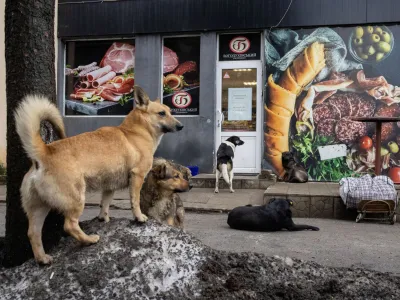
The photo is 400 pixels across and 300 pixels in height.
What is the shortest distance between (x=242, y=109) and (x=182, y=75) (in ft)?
6.18

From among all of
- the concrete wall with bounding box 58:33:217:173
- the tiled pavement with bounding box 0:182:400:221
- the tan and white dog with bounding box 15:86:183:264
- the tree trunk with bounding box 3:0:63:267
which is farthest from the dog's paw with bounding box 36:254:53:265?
the concrete wall with bounding box 58:33:217:173

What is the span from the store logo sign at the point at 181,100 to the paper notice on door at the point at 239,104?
1107 mm

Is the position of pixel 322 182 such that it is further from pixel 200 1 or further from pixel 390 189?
pixel 200 1

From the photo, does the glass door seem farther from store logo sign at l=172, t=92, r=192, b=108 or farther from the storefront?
store logo sign at l=172, t=92, r=192, b=108

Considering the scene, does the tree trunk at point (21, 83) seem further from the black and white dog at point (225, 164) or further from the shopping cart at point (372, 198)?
the black and white dog at point (225, 164)

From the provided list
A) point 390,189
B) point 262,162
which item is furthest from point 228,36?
point 390,189

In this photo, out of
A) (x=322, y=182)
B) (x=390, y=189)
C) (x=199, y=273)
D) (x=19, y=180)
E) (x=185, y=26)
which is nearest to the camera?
(x=199, y=273)

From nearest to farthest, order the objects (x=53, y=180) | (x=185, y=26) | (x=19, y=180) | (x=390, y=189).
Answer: (x=53, y=180) < (x=19, y=180) < (x=390, y=189) < (x=185, y=26)

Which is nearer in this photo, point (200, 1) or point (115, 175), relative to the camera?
point (115, 175)

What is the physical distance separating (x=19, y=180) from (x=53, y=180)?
0.63 m

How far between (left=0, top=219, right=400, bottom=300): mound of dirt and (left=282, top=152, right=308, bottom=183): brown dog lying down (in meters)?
7.10

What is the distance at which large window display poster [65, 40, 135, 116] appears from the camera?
39.5ft

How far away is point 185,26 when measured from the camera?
37.4ft

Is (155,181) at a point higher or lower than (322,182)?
higher
